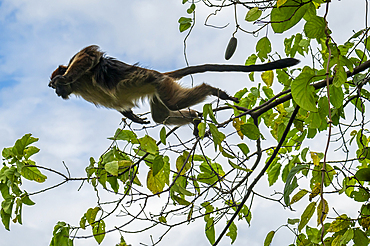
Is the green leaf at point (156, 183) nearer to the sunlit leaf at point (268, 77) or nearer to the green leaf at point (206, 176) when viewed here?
the green leaf at point (206, 176)

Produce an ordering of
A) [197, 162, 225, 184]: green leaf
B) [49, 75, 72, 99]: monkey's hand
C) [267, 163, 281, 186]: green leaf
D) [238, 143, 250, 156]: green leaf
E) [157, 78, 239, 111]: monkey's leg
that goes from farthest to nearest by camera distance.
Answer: [49, 75, 72, 99]: monkey's hand → [157, 78, 239, 111]: monkey's leg → [267, 163, 281, 186]: green leaf → [197, 162, 225, 184]: green leaf → [238, 143, 250, 156]: green leaf

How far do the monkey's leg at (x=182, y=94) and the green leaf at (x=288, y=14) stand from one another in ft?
6.10

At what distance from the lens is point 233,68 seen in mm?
3752

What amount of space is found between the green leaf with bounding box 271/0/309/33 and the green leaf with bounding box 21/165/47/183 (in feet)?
6.95

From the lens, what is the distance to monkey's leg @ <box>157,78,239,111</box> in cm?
391

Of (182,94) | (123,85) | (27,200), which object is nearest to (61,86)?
(123,85)

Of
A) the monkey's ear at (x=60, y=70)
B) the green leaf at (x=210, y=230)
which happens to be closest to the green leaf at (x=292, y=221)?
the green leaf at (x=210, y=230)

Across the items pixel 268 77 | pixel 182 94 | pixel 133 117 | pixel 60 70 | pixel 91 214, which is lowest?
pixel 91 214

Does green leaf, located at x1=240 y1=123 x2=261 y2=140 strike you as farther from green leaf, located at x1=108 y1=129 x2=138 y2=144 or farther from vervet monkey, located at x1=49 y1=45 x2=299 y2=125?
vervet monkey, located at x1=49 y1=45 x2=299 y2=125

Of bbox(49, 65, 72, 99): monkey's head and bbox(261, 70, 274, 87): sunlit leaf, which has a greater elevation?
bbox(49, 65, 72, 99): monkey's head

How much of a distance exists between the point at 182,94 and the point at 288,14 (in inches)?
87.6

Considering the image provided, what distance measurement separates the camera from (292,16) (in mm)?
1918

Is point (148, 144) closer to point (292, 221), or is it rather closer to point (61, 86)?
point (292, 221)

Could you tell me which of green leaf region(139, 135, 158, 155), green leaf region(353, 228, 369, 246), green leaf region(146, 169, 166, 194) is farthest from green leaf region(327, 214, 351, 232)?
green leaf region(139, 135, 158, 155)
